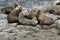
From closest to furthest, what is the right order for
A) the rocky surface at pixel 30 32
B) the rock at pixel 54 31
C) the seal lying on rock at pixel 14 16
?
the rocky surface at pixel 30 32
the rock at pixel 54 31
the seal lying on rock at pixel 14 16

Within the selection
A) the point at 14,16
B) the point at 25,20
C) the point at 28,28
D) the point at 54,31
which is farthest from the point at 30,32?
the point at 14,16

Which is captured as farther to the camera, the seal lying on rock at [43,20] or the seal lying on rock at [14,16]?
the seal lying on rock at [14,16]

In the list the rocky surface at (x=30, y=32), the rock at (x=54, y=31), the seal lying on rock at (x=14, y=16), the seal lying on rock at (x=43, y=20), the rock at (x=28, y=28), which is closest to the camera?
the rocky surface at (x=30, y=32)

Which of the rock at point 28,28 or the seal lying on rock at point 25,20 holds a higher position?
the seal lying on rock at point 25,20

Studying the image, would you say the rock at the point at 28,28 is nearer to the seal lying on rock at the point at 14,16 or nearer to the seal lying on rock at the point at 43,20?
the seal lying on rock at the point at 43,20

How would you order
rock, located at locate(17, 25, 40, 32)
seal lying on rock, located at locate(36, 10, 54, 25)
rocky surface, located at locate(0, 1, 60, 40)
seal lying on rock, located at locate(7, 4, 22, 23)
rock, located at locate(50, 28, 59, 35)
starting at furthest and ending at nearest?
seal lying on rock, located at locate(7, 4, 22, 23), seal lying on rock, located at locate(36, 10, 54, 25), rock, located at locate(17, 25, 40, 32), rock, located at locate(50, 28, 59, 35), rocky surface, located at locate(0, 1, 60, 40)

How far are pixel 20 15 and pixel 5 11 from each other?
4.08 m

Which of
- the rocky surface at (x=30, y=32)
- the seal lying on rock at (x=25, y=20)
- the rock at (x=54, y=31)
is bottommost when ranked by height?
the rock at (x=54, y=31)

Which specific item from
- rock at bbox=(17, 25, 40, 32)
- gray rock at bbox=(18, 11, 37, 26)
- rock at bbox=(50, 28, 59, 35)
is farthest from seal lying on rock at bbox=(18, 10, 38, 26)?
rock at bbox=(50, 28, 59, 35)

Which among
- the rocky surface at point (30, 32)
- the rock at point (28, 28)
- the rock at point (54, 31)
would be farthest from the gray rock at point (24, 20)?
the rock at point (54, 31)

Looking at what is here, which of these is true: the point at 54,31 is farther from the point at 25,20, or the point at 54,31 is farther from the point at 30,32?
the point at 25,20

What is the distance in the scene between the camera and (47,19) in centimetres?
909

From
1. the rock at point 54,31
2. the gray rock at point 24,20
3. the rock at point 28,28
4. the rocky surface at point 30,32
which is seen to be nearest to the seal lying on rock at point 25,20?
the gray rock at point 24,20

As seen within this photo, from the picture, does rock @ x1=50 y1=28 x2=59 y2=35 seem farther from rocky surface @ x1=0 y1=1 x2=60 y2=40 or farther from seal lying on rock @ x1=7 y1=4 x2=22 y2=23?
seal lying on rock @ x1=7 y1=4 x2=22 y2=23
